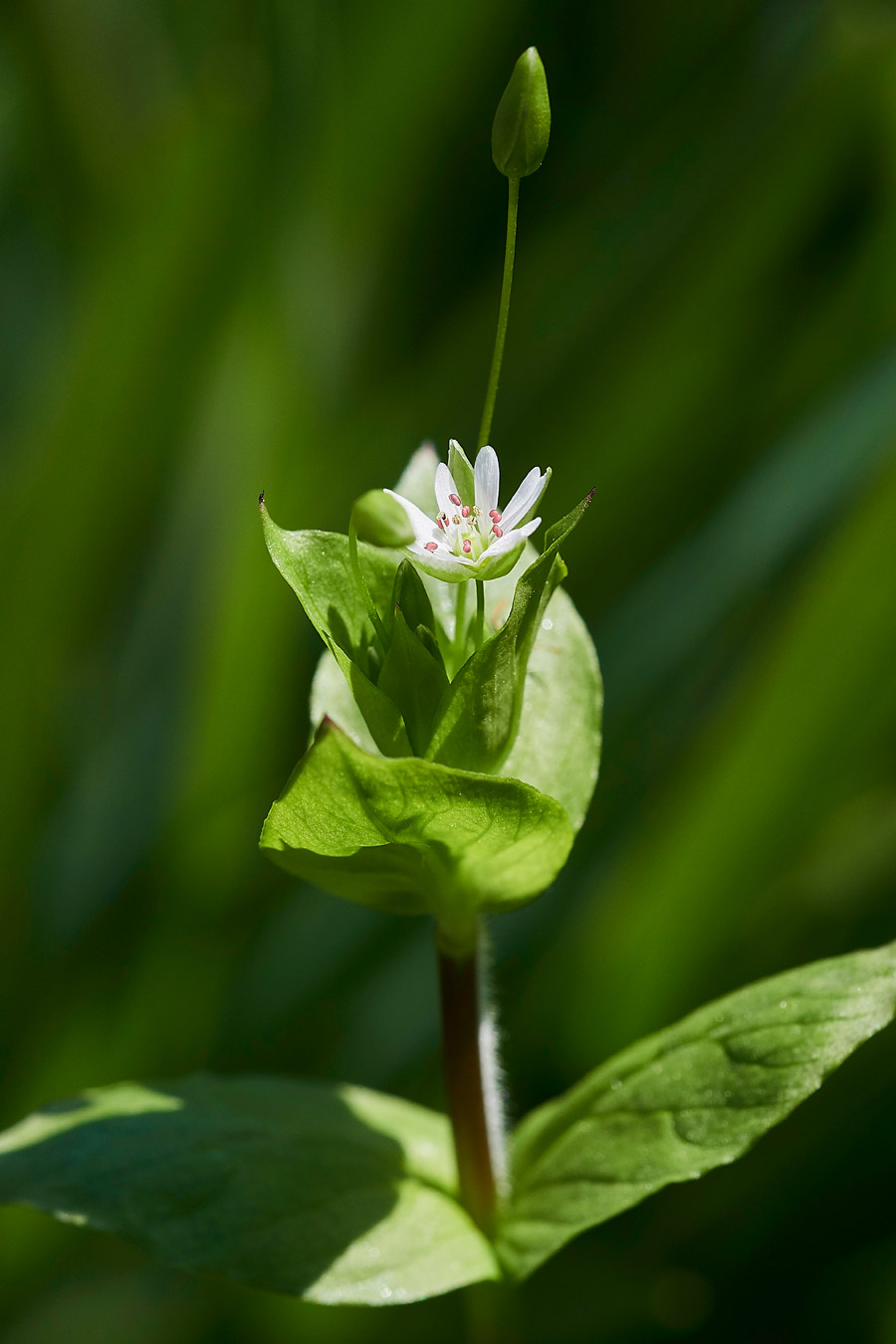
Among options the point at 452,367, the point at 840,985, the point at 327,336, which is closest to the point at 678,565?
the point at 452,367

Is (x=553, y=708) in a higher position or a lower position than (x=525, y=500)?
lower

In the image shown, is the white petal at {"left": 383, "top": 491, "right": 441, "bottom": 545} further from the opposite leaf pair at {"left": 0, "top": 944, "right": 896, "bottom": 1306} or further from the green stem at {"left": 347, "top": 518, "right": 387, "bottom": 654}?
the opposite leaf pair at {"left": 0, "top": 944, "right": 896, "bottom": 1306}

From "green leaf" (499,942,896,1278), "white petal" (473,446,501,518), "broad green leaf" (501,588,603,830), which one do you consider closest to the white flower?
"white petal" (473,446,501,518)

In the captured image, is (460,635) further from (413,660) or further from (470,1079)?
(470,1079)

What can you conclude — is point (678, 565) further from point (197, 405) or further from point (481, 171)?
point (481, 171)

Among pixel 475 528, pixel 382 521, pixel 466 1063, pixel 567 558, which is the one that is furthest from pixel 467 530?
pixel 567 558
